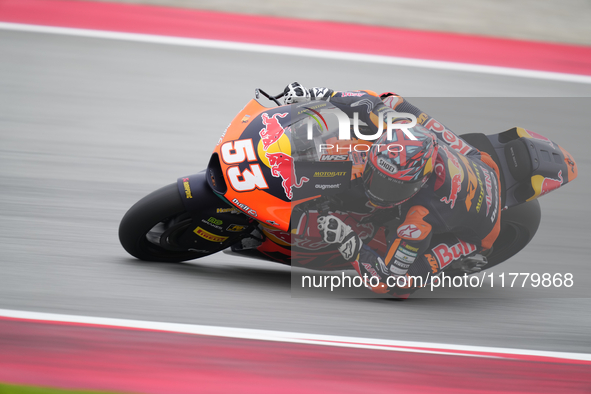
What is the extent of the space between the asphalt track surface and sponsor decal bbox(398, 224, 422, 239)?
0.57 m

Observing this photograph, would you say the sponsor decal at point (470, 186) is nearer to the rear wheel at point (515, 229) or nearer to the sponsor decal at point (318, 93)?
the rear wheel at point (515, 229)

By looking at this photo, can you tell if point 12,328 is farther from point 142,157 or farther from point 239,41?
point 239,41

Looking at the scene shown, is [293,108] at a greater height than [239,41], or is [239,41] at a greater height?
[239,41]

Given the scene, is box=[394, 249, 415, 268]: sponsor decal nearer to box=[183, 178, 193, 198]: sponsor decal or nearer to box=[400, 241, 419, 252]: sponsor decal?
box=[400, 241, 419, 252]: sponsor decal

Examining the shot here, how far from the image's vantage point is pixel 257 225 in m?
3.40

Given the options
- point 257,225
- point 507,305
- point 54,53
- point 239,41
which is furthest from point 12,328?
point 239,41

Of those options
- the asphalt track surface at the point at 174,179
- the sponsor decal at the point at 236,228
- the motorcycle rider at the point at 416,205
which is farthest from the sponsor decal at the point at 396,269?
the sponsor decal at the point at 236,228

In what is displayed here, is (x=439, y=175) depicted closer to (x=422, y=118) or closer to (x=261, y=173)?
(x=422, y=118)

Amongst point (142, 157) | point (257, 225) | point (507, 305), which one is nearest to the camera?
point (257, 225)

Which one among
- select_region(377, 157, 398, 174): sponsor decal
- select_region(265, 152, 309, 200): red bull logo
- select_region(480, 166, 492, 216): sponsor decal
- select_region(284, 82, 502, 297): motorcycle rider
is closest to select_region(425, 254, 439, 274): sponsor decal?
select_region(284, 82, 502, 297): motorcycle rider

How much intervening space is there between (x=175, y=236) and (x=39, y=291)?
0.88 m

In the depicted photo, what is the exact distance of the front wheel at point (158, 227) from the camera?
3.30m

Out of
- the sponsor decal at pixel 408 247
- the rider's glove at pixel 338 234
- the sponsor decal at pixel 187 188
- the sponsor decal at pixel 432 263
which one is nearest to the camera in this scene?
the rider's glove at pixel 338 234

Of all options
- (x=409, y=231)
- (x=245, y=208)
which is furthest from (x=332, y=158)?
(x=409, y=231)
